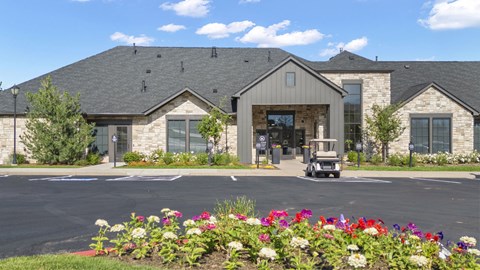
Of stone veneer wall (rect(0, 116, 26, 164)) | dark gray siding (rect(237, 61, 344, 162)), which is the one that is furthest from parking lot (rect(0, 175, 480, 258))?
stone veneer wall (rect(0, 116, 26, 164))

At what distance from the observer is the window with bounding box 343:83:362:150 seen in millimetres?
28469

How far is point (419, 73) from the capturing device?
32.4m

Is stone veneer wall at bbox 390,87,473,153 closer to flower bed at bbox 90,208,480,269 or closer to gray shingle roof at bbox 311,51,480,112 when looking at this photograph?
gray shingle roof at bbox 311,51,480,112

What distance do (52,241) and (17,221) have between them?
2350 mm

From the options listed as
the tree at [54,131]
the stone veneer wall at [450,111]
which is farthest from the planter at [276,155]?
the tree at [54,131]

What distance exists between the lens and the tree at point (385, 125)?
1019 inches

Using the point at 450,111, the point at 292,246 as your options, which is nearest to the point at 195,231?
the point at 292,246

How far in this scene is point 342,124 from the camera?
26.2 m

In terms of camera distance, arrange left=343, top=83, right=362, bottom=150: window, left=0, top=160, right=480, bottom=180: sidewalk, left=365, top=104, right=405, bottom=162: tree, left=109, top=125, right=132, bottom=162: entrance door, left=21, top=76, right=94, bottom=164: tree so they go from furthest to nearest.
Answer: left=343, top=83, right=362, bottom=150: window → left=109, top=125, right=132, bottom=162: entrance door → left=365, top=104, right=405, bottom=162: tree → left=21, top=76, right=94, bottom=164: tree → left=0, top=160, right=480, bottom=180: sidewalk

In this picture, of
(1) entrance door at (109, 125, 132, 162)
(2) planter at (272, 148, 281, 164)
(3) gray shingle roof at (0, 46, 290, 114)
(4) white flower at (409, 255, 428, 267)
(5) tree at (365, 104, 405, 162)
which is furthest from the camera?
(3) gray shingle roof at (0, 46, 290, 114)

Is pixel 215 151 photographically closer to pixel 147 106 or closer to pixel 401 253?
pixel 147 106

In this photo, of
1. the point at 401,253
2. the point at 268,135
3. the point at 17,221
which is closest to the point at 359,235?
the point at 401,253

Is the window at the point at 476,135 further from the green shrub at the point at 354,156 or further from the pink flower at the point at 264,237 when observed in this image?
the pink flower at the point at 264,237

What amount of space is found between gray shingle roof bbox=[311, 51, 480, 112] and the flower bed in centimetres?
2425
